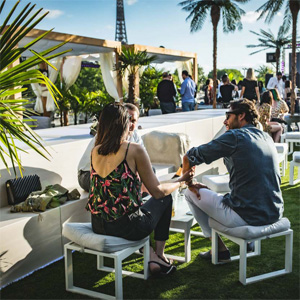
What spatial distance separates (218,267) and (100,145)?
Answer: 148 centimetres

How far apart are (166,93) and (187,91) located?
71cm

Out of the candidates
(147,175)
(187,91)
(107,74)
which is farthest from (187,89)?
(147,175)

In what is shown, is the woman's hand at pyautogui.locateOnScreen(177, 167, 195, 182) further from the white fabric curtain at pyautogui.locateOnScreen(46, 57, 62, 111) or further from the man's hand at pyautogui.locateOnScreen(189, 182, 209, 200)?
the white fabric curtain at pyautogui.locateOnScreen(46, 57, 62, 111)

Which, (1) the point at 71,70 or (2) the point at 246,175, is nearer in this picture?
(2) the point at 246,175

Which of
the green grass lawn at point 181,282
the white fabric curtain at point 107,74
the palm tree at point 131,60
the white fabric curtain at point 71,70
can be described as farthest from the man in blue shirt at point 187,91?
the green grass lawn at point 181,282

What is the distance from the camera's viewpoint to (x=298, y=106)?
16.3m

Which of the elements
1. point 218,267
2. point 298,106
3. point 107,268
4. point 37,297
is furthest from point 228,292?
point 298,106

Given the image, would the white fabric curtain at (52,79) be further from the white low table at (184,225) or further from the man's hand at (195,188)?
the man's hand at (195,188)

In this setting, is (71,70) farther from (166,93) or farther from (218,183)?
(218,183)

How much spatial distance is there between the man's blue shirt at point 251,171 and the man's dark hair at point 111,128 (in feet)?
2.19

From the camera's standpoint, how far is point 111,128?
300 centimetres

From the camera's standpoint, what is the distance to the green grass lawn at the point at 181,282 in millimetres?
3172

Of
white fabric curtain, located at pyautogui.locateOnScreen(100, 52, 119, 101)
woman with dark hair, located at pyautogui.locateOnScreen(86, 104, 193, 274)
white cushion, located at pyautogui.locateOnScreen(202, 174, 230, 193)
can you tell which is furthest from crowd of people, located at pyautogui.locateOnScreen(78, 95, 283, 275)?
white fabric curtain, located at pyautogui.locateOnScreen(100, 52, 119, 101)

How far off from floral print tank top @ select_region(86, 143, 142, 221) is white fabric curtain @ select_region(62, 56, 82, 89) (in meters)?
11.8
